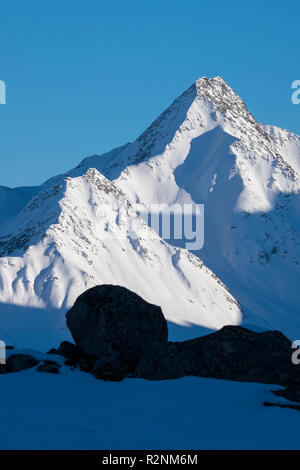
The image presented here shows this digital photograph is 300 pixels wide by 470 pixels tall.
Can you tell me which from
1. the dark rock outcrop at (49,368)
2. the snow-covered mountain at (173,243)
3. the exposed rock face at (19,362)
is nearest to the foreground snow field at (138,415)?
the dark rock outcrop at (49,368)

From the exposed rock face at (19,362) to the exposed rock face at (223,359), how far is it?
2766 millimetres

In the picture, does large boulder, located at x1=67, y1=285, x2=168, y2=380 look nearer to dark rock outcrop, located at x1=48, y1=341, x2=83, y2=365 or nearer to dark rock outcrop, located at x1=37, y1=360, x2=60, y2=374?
dark rock outcrop, located at x1=48, y1=341, x2=83, y2=365

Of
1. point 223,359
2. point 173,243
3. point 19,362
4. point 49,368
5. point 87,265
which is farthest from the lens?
point 173,243

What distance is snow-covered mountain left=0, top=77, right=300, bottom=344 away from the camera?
122562 millimetres

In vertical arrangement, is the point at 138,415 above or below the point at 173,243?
below

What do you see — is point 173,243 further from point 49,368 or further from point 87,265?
point 49,368

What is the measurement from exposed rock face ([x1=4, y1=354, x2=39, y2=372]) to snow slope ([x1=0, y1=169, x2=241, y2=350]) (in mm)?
85457

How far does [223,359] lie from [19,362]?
212 inches

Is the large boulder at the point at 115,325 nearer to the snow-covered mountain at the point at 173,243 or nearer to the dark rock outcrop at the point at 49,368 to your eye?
the dark rock outcrop at the point at 49,368

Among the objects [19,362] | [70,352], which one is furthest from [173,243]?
[19,362]

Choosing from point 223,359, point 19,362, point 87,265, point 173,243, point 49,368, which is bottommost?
point 49,368

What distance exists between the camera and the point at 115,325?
67.4ft
